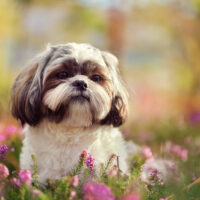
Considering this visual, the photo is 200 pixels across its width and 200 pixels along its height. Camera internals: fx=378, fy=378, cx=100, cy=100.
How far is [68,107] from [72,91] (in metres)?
0.17

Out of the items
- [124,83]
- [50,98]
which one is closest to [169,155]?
[124,83]

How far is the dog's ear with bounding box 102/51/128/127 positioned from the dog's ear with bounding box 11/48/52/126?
0.58 m

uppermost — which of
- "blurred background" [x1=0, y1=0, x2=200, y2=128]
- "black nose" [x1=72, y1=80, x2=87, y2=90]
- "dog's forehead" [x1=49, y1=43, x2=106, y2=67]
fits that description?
"dog's forehead" [x1=49, y1=43, x2=106, y2=67]

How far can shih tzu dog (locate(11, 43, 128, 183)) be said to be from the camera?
316 cm

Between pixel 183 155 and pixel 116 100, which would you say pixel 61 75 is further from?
pixel 183 155

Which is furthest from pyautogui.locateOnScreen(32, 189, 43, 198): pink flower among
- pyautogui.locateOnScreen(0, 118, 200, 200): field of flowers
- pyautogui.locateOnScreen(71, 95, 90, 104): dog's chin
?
pyautogui.locateOnScreen(71, 95, 90, 104): dog's chin

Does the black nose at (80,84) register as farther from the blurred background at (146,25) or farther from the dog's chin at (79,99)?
the blurred background at (146,25)

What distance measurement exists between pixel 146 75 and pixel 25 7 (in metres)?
14.8

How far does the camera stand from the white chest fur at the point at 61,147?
3.33 meters

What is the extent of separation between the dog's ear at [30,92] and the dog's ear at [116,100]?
0.58 m

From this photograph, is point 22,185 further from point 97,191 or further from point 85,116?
point 85,116

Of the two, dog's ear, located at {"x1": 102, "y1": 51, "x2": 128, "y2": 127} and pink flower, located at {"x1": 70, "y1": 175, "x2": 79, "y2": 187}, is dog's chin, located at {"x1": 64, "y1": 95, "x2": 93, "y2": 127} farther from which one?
pink flower, located at {"x1": 70, "y1": 175, "x2": 79, "y2": 187}

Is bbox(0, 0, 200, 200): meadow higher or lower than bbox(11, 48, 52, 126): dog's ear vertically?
lower

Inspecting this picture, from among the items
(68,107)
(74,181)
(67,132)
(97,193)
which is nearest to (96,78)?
(68,107)
